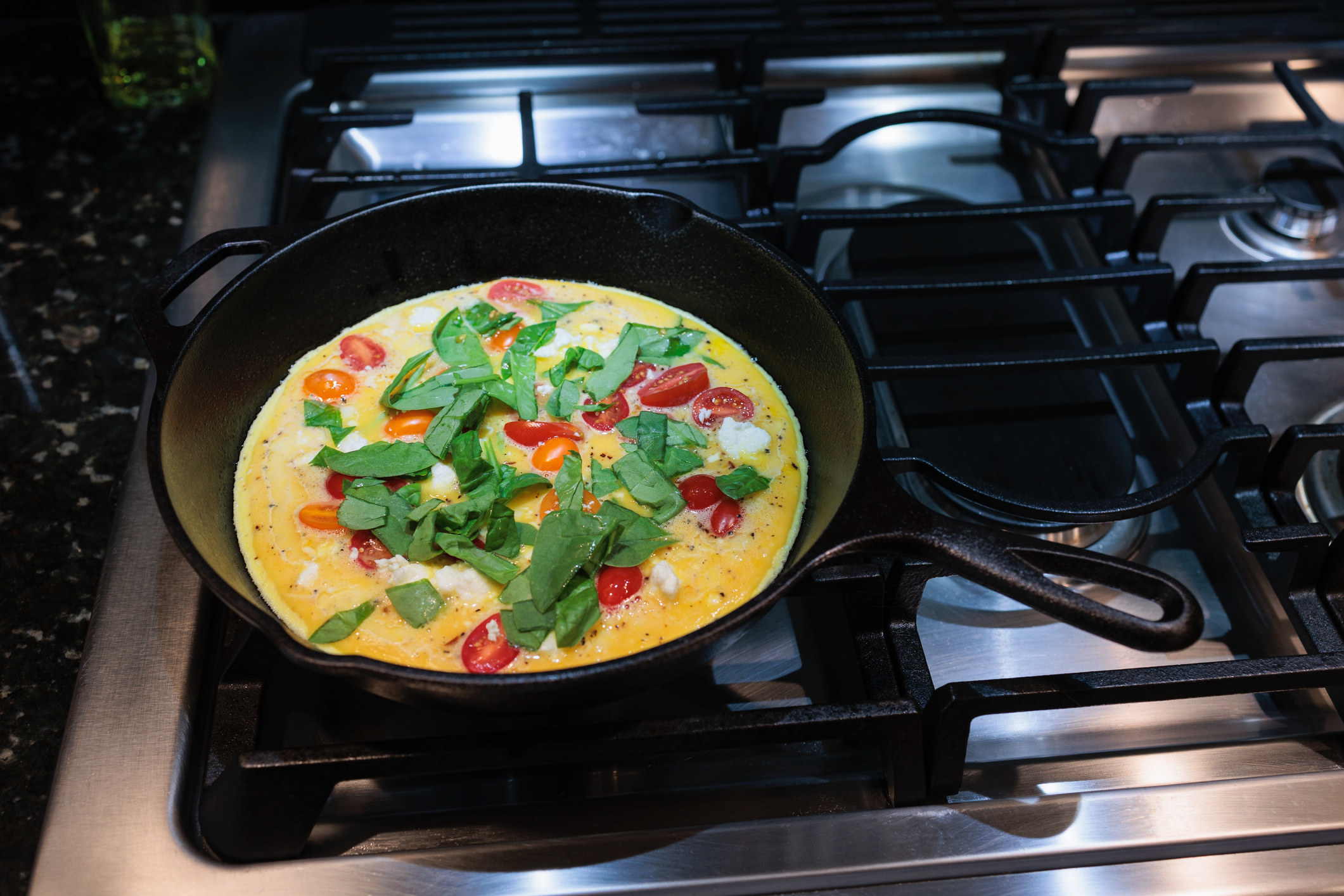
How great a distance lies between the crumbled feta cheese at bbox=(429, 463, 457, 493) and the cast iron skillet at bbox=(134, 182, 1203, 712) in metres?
0.27

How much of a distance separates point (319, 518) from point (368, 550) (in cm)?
9

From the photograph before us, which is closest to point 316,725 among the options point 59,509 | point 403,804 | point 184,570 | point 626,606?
point 403,804

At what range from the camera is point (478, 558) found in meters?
1.28

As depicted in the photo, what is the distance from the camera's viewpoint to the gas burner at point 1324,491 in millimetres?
1480

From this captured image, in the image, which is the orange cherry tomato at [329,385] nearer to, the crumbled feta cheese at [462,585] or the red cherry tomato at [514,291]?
the red cherry tomato at [514,291]

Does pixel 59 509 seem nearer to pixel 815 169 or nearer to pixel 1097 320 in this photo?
pixel 815 169

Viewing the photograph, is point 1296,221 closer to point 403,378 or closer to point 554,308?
point 554,308

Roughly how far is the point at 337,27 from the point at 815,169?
1.05m

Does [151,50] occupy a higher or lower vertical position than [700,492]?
higher

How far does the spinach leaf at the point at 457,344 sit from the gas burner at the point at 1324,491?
128 centimetres

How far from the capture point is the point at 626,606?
127 centimetres

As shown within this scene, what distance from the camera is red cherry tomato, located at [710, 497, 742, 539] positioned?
4.54ft

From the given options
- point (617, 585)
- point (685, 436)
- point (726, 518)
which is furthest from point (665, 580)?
point (685, 436)

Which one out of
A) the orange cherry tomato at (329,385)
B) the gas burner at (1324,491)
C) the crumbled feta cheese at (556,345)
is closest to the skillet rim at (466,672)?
the orange cherry tomato at (329,385)
